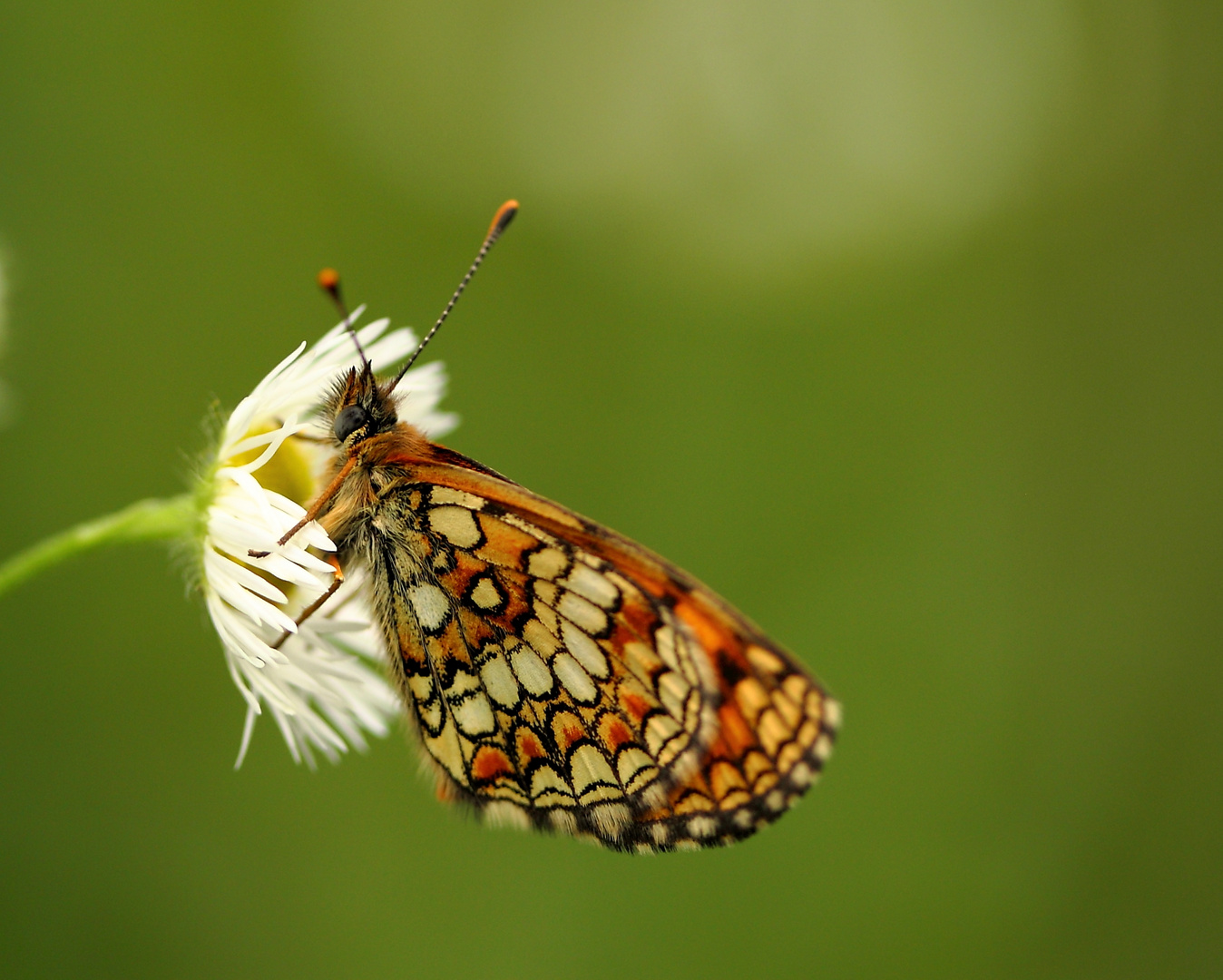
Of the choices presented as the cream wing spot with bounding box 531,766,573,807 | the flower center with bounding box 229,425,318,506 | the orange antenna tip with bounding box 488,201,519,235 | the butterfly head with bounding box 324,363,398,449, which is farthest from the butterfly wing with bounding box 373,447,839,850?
the orange antenna tip with bounding box 488,201,519,235

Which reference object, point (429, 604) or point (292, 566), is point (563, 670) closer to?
point (429, 604)

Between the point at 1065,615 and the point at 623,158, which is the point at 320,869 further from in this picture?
the point at 623,158

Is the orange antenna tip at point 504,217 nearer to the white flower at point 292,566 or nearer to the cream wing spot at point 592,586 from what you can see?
the white flower at point 292,566

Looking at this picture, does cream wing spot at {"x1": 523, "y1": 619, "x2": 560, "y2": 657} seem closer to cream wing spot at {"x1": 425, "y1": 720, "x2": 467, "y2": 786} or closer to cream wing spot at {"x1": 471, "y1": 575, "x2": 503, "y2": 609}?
cream wing spot at {"x1": 471, "y1": 575, "x2": 503, "y2": 609}

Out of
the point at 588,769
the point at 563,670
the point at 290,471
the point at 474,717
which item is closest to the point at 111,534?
the point at 290,471

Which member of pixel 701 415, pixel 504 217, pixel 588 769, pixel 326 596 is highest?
pixel 701 415

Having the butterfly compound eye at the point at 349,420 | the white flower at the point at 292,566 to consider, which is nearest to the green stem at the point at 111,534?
the white flower at the point at 292,566

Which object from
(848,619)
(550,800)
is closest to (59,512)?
(550,800)

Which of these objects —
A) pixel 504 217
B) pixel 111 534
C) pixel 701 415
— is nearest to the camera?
pixel 111 534
